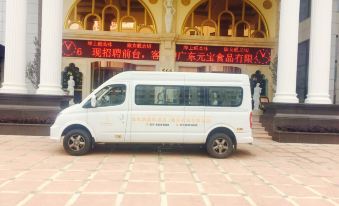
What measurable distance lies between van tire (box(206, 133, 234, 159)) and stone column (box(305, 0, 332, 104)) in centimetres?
555

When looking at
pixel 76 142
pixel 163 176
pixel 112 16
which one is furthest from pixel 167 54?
pixel 163 176

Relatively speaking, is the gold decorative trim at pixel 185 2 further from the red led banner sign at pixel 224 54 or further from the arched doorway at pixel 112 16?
the red led banner sign at pixel 224 54

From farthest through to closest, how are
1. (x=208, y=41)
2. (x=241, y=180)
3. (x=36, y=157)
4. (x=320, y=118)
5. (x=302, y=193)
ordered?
(x=208, y=41), (x=320, y=118), (x=36, y=157), (x=241, y=180), (x=302, y=193)

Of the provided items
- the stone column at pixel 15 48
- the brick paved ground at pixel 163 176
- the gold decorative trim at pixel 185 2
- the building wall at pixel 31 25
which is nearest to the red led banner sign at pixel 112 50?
the building wall at pixel 31 25

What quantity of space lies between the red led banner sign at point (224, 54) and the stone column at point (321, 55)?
23.2ft

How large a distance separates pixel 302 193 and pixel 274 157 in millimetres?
4100

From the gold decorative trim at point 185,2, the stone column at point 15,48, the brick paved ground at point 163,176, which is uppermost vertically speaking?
the gold decorative trim at point 185,2

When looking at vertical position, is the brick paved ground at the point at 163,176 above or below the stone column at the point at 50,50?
below

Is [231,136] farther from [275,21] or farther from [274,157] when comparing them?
[275,21]

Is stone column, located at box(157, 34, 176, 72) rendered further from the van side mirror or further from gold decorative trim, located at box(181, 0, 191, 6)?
the van side mirror

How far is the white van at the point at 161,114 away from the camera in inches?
425

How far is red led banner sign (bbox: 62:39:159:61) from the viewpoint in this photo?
21.8 m

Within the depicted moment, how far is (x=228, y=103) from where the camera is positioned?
36.1 feet

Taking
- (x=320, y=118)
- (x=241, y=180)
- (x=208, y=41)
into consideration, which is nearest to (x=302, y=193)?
(x=241, y=180)
